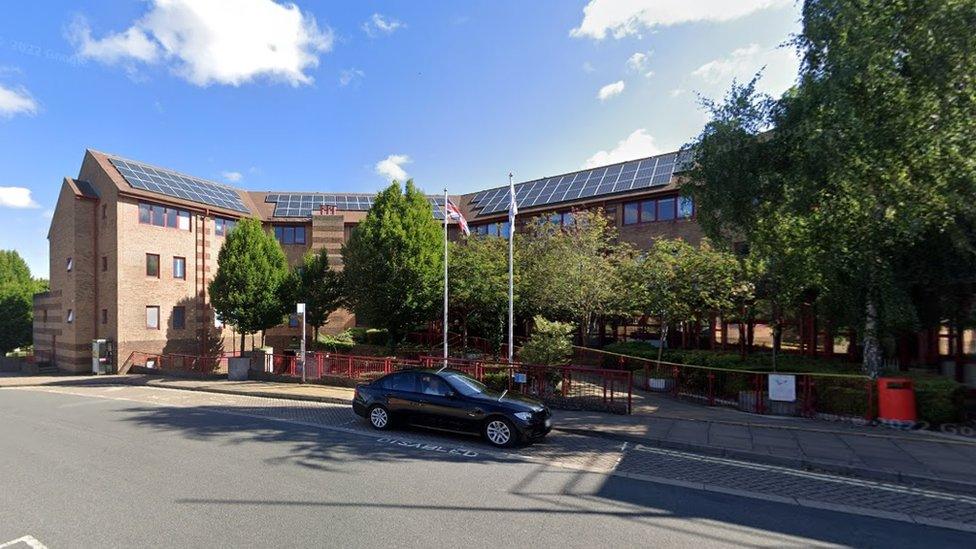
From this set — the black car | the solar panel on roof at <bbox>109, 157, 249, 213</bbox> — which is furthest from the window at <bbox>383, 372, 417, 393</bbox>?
the solar panel on roof at <bbox>109, 157, 249, 213</bbox>

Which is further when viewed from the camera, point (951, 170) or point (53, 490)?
point (951, 170)

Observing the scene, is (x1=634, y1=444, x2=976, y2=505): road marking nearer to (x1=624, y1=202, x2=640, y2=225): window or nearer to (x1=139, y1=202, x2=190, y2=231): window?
(x1=624, y1=202, x2=640, y2=225): window

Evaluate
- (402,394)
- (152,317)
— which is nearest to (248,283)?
(152,317)

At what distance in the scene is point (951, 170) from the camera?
843 cm

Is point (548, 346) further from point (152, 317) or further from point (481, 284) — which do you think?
point (152, 317)

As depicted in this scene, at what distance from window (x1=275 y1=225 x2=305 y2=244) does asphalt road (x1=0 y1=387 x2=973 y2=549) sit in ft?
79.7

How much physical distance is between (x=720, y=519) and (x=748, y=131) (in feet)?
29.2

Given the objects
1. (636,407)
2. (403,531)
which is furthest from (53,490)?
(636,407)

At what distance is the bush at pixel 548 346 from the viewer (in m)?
13.1

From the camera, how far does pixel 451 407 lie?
9.14m

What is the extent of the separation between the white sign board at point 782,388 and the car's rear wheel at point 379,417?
8648 millimetres

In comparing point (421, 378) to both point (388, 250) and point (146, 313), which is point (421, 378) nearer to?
point (388, 250)

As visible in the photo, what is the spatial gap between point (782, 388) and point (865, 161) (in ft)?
16.8

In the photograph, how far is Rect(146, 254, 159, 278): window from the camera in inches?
973
